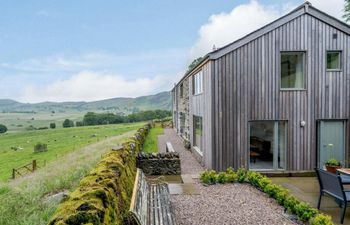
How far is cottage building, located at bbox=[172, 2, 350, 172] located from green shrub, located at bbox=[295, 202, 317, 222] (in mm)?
4653

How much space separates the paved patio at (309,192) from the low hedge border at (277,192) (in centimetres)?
48

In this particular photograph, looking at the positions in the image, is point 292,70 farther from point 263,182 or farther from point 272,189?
point 272,189

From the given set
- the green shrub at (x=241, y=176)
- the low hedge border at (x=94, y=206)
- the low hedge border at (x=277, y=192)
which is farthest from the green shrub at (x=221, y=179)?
the low hedge border at (x=94, y=206)

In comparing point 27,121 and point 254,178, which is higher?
A: point 254,178

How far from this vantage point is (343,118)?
452 inches

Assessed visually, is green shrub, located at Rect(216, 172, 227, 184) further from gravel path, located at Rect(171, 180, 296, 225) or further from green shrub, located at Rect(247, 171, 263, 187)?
green shrub, located at Rect(247, 171, 263, 187)

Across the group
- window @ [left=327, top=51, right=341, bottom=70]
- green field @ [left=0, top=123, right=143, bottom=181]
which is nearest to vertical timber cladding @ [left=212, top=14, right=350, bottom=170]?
window @ [left=327, top=51, right=341, bottom=70]

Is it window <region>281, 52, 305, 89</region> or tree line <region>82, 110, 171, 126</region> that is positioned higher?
window <region>281, 52, 305, 89</region>

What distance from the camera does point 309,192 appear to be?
8906 mm

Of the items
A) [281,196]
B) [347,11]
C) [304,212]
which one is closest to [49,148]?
[347,11]

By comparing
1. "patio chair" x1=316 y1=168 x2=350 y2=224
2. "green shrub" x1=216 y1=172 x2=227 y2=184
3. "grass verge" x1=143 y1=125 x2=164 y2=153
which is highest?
"patio chair" x1=316 y1=168 x2=350 y2=224

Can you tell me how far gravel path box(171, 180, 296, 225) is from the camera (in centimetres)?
662

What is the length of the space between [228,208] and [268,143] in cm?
483

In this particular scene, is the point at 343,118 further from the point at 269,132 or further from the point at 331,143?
the point at 269,132
